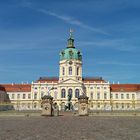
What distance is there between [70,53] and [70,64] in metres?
3.22

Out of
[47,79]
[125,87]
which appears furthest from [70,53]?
[125,87]

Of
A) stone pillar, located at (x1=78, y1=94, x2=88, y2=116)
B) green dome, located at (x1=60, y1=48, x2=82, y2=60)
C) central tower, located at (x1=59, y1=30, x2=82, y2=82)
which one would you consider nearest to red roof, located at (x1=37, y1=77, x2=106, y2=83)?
central tower, located at (x1=59, y1=30, x2=82, y2=82)

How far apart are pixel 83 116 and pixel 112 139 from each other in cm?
2265

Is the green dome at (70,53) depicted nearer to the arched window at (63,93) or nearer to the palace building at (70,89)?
the palace building at (70,89)

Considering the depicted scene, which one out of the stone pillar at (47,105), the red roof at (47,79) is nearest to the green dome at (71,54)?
the red roof at (47,79)

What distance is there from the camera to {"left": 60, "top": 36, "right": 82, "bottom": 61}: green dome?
102 m

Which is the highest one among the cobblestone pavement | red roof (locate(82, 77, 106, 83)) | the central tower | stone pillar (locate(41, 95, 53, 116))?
the central tower

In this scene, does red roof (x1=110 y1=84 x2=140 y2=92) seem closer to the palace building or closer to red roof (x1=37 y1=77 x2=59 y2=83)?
the palace building

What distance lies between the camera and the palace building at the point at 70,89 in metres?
99.0

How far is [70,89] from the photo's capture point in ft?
326

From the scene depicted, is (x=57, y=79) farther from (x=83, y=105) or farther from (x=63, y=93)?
(x=83, y=105)

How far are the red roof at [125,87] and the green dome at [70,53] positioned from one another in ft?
43.1

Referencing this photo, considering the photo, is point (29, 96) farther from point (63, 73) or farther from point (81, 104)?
point (81, 104)

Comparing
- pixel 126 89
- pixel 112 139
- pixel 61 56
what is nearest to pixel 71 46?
pixel 61 56
